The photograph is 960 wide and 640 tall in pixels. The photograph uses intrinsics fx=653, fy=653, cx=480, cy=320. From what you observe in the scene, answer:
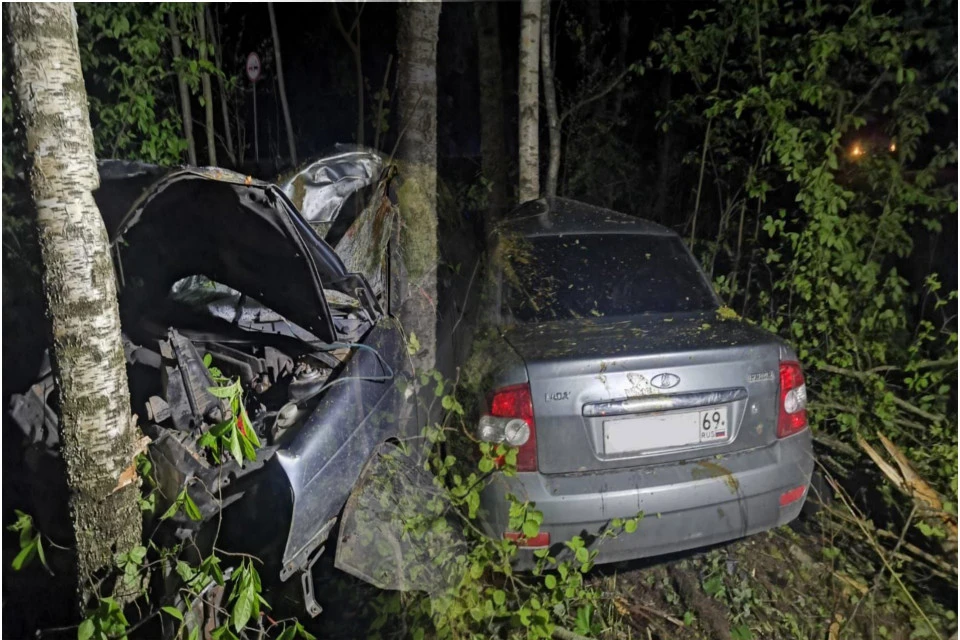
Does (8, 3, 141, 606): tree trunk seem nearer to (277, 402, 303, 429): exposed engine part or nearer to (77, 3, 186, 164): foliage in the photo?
(277, 402, 303, 429): exposed engine part

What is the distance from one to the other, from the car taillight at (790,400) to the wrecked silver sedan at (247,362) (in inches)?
66.3

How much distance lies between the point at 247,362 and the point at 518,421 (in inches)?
58.8

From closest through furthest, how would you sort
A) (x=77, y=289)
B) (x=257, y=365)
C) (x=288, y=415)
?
(x=77, y=289), (x=288, y=415), (x=257, y=365)

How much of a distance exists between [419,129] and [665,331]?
202cm

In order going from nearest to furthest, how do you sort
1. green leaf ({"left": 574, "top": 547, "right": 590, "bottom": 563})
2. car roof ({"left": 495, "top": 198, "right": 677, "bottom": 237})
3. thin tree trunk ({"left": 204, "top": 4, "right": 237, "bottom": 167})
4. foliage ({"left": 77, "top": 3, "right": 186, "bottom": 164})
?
green leaf ({"left": 574, "top": 547, "right": 590, "bottom": 563}) < car roof ({"left": 495, "top": 198, "right": 677, "bottom": 237}) < foliage ({"left": 77, "top": 3, "right": 186, "bottom": 164}) < thin tree trunk ({"left": 204, "top": 4, "right": 237, "bottom": 167})

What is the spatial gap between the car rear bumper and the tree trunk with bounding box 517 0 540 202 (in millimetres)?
3639

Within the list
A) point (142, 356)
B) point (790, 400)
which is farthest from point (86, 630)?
point (790, 400)

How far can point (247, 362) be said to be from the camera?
326 centimetres

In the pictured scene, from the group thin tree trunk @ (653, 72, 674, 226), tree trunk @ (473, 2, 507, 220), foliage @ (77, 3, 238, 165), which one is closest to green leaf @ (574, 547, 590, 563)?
tree trunk @ (473, 2, 507, 220)

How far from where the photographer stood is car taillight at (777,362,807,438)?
2.77 metres

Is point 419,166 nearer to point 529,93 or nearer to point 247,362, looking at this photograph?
point 247,362

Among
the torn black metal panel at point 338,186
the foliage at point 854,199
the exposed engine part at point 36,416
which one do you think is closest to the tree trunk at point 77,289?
the exposed engine part at point 36,416

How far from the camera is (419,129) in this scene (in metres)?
3.98

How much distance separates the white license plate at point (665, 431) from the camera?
257cm
